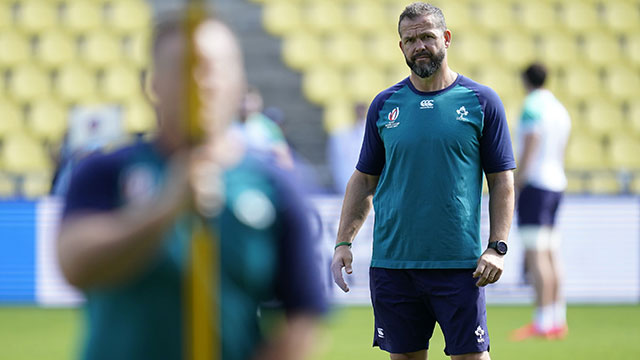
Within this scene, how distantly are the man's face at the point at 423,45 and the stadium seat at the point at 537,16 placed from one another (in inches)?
440

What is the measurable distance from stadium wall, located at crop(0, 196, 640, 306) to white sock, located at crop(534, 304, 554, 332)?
2528 mm

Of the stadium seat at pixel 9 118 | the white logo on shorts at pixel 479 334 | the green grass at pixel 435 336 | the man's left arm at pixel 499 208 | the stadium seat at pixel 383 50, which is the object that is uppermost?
the stadium seat at pixel 383 50

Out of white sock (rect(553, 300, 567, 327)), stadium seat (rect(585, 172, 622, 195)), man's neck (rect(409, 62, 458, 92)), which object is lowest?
white sock (rect(553, 300, 567, 327))

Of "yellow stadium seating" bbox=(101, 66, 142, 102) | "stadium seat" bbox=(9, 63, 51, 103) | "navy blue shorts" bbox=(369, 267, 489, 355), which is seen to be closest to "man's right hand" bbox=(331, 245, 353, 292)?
"navy blue shorts" bbox=(369, 267, 489, 355)

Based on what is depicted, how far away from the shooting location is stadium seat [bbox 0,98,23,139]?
13436 millimetres

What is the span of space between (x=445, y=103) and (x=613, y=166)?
10044 millimetres

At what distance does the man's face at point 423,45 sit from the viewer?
4039mm

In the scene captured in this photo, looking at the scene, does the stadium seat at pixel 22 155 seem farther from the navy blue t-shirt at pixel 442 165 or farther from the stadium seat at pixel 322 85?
the navy blue t-shirt at pixel 442 165

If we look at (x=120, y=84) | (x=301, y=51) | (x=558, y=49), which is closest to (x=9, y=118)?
(x=120, y=84)

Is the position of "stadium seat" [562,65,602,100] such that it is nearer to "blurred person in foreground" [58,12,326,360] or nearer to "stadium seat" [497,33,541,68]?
"stadium seat" [497,33,541,68]

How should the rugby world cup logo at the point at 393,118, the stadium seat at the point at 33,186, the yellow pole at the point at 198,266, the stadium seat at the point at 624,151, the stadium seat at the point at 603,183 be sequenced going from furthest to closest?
the stadium seat at the point at 624,151 → the stadium seat at the point at 33,186 → the stadium seat at the point at 603,183 → the rugby world cup logo at the point at 393,118 → the yellow pole at the point at 198,266

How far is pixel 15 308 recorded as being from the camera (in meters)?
10.4

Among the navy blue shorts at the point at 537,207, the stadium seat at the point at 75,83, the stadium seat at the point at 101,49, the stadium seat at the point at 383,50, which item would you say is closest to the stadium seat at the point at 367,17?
the stadium seat at the point at 383,50

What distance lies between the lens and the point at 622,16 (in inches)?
583
